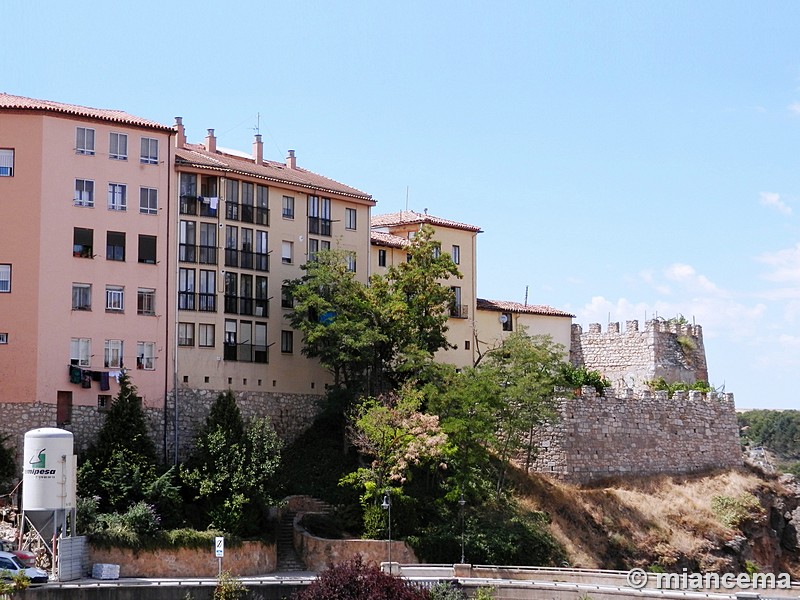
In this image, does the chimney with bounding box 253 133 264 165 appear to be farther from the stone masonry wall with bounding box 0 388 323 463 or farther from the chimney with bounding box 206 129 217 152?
the stone masonry wall with bounding box 0 388 323 463

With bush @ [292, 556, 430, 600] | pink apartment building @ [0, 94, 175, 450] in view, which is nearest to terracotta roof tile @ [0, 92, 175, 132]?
pink apartment building @ [0, 94, 175, 450]

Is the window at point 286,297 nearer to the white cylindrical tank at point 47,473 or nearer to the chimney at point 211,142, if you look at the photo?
the chimney at point 211,142

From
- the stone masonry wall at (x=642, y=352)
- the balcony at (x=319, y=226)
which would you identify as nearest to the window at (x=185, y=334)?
the balcony at (x=319, y=226)

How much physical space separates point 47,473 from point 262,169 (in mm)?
20950

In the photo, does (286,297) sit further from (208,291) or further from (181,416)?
(181,416)

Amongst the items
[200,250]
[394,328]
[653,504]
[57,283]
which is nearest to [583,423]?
[653,504]

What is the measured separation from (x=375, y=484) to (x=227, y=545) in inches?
263

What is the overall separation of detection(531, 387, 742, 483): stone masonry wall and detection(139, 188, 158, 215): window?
21.6 meters

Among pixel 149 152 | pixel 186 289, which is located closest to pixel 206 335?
pixel 186 289

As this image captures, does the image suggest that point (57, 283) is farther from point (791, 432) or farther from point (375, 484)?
point (791, 432)

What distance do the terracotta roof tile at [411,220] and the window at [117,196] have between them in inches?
753

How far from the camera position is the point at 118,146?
5531 cm

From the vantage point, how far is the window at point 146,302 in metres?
55.4

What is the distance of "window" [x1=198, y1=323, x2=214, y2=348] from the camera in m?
57.3
